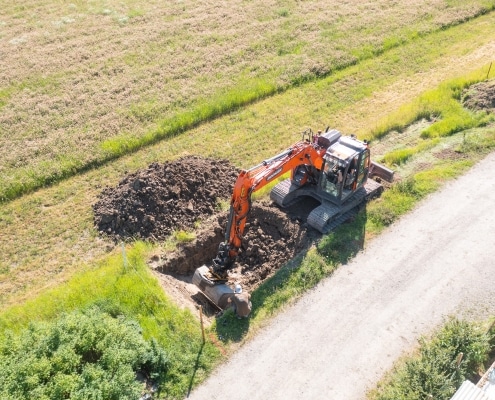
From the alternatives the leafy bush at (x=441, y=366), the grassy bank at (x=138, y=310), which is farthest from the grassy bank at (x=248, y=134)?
the leafy bush at (x=441, y=366)

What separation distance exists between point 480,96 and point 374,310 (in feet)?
48.6

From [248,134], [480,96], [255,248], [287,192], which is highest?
[480,96]

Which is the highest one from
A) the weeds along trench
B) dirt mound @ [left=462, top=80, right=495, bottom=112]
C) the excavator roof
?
the excavator roof

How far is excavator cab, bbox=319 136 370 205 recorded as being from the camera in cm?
1791

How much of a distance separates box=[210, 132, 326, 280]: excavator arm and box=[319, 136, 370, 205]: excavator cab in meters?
0.81

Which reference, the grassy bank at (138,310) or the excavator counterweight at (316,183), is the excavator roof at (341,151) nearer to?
the excavator counterweight at (316,183)

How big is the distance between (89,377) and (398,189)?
13.5 metres

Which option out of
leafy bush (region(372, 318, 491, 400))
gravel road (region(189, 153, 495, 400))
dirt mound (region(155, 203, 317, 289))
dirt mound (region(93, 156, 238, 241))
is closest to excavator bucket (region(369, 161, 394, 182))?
gravel road (region(189, 153, 495, 400))

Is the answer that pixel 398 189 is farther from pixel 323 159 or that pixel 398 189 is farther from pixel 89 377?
pixel 89 377

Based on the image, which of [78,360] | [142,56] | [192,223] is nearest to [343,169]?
[192,223]

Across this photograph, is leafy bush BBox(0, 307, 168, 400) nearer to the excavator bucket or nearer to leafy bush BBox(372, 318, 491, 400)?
leafy bush BBox(372, 318, 491, 400)

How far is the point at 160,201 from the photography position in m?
19.5

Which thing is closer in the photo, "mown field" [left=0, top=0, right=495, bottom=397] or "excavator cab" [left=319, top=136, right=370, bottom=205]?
"mown field" [left=0, top=0, right=495, bottom=397]

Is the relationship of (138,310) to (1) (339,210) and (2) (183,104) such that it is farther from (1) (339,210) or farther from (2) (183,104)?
(2) (183,104)
